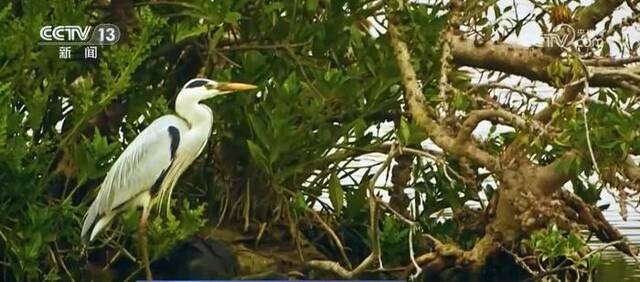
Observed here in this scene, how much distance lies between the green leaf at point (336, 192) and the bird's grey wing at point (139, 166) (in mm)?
370

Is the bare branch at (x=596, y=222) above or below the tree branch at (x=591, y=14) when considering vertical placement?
below

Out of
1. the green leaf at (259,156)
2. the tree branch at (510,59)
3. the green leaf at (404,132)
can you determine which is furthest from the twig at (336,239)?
the tree branch at (510,59)

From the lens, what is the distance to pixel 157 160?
3047mm

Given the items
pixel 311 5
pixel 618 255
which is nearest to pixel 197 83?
pixel 311 5

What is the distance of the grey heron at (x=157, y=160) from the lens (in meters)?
3.04

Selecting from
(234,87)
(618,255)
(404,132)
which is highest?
(234,87)

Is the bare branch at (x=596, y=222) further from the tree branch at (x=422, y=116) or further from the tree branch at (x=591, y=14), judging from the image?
the tree branch at (x=591, y=14)

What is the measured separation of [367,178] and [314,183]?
0.42ft

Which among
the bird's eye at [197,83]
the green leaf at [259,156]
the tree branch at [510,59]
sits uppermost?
the tree branch at [510,59]

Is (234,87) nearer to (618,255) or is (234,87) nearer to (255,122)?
(255,122)

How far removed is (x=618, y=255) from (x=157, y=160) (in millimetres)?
1096

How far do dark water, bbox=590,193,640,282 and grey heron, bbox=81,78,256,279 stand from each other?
887mm

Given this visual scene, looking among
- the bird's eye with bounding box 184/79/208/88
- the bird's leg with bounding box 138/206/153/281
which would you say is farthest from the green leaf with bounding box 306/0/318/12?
the bird's leg with bounding box 138/206/153/281

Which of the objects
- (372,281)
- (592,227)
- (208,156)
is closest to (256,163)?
(208,156)
